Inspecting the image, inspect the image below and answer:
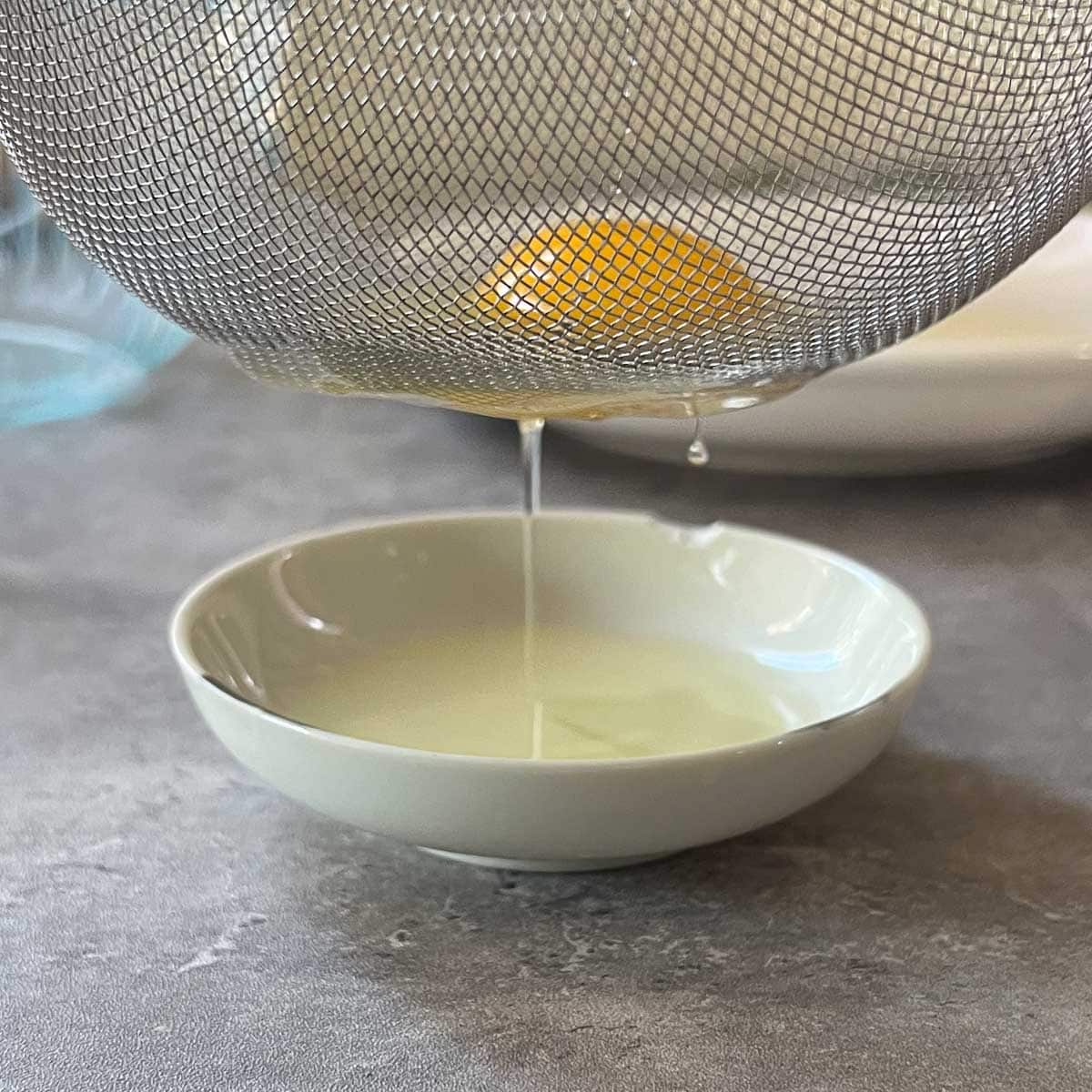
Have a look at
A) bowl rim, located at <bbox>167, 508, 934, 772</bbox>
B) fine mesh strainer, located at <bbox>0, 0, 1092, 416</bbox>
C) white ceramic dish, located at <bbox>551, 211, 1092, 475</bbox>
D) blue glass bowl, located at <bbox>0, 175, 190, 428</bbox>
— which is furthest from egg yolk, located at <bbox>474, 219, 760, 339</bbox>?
blue glass bowl, located at <bbox>0, 175, 190, 428</bbox>

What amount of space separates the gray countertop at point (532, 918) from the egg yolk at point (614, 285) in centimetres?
17

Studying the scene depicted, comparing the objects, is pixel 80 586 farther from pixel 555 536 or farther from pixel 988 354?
pixel 988 354

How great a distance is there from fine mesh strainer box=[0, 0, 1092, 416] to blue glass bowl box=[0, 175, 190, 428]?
44 centimetres

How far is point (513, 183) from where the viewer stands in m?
0.50

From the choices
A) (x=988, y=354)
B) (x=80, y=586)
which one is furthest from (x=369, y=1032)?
(x=988, y=354)

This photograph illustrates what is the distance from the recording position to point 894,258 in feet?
1.70

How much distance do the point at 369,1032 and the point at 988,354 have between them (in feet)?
1.70

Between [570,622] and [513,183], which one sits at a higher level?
[513,183]

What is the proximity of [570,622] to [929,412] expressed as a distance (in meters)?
0.26

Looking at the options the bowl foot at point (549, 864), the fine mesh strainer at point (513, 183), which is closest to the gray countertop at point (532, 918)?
the bowl foot at point (549, 864)

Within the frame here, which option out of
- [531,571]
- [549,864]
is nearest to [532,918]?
[549,864]

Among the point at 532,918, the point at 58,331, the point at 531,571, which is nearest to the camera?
the point at 532,918

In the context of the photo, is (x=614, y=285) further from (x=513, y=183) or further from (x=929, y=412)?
(x=929, y=412)

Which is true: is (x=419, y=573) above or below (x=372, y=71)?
below
